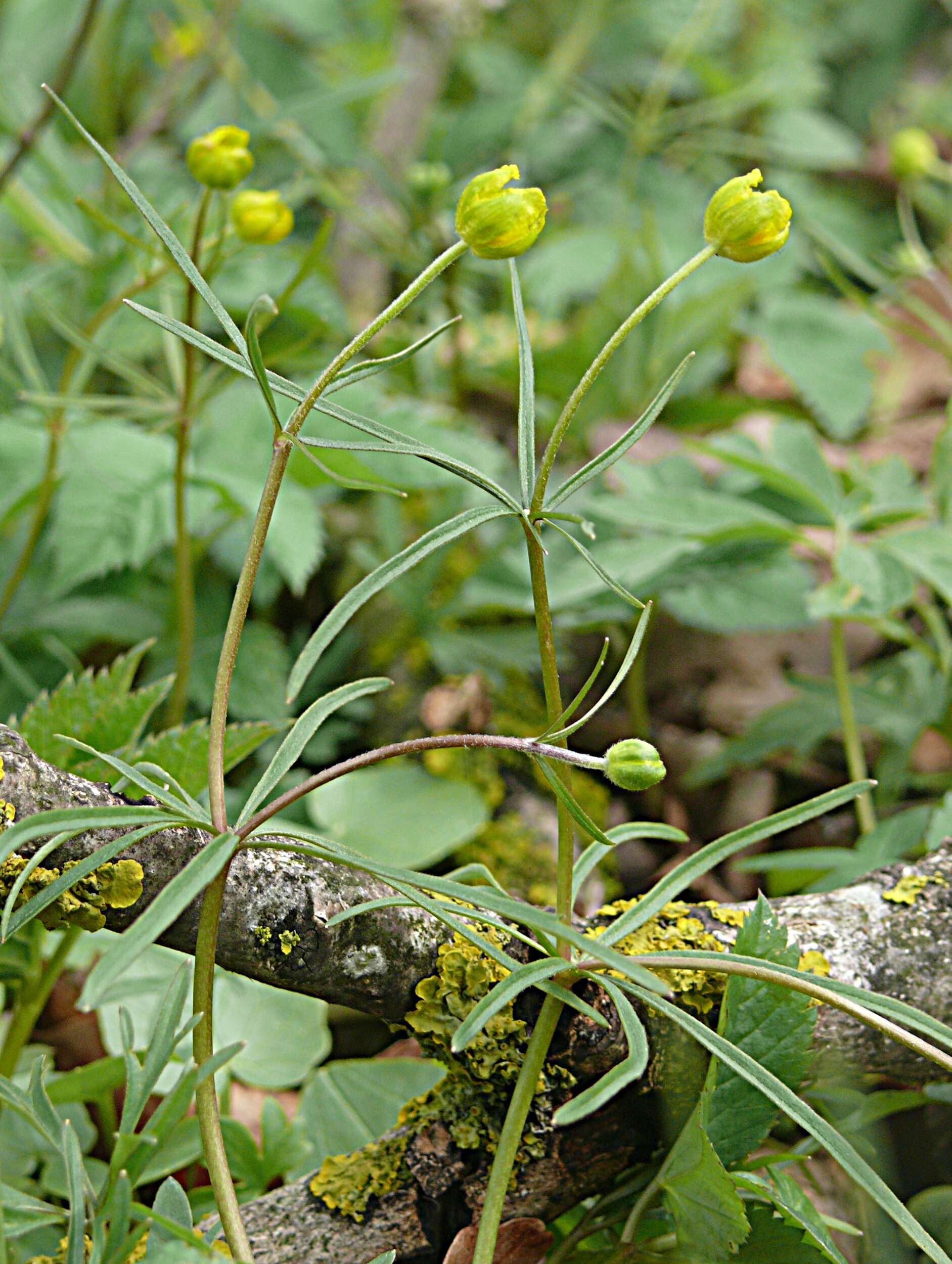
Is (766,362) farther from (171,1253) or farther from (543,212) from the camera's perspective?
(171,1253)

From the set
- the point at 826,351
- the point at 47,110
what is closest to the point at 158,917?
the point at 47,110

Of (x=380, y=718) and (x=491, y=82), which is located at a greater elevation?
(x=491, y=82)

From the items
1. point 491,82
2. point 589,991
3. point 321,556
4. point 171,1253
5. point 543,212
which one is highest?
point 491,82

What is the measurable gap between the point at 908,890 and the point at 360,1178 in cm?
39

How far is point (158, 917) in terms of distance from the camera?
412 millimetres

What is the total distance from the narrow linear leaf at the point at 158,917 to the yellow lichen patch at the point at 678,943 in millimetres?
229

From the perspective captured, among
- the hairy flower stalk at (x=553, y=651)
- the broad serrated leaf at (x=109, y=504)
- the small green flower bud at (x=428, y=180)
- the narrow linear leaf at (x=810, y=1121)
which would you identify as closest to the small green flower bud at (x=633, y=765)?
the hairy flower stalk at (x=553, y=651)

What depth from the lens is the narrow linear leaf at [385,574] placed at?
51 cm

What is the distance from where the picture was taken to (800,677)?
111cm

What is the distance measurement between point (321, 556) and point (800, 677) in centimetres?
54

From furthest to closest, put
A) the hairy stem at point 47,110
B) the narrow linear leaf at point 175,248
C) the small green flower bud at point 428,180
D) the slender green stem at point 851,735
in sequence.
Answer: the small green flower bud at point 428,180, the hairy stem at point 47,110, the slender green stem at point 851,735, the narrow linear leaf at point 175,248

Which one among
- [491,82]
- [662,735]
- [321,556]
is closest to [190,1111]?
[321,556]

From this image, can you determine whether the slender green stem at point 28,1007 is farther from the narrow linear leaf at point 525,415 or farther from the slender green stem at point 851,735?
the slender green stem at point 851,735

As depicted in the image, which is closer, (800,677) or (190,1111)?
(190,1111)
